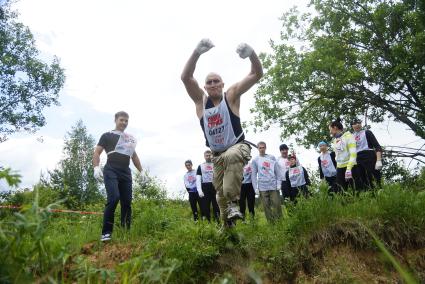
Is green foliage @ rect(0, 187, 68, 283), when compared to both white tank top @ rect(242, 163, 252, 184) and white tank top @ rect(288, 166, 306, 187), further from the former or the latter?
white tank top @ rect(288, 166, 306, 187)

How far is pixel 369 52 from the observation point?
545 inches

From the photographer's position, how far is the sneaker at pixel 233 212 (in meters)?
4.10

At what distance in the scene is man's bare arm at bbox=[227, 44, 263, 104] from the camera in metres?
4.33

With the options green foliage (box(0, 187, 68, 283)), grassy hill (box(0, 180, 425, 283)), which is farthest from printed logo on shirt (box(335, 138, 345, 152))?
green foliage (box(0, 187, 68, 283))

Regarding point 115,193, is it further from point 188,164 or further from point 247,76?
point 188,164

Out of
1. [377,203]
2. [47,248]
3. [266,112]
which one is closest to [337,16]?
[266,112]

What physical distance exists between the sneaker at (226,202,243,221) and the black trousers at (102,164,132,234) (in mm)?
2125

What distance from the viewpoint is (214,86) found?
180 inches

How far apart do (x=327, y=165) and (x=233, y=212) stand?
16.4 feet

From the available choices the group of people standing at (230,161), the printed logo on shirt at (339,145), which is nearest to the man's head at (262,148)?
the group of people standing at (230,161)

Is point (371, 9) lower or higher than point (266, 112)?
higher

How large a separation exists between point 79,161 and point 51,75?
24.4 metres

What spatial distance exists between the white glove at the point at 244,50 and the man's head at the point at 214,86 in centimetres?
45

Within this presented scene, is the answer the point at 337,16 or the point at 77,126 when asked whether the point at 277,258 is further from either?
the point at 77,126
